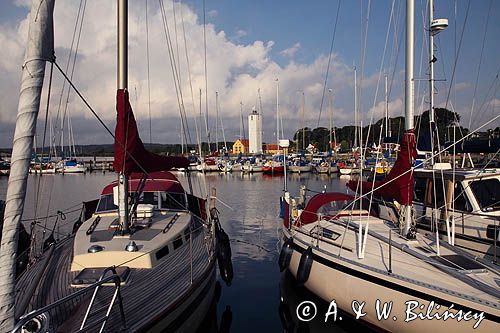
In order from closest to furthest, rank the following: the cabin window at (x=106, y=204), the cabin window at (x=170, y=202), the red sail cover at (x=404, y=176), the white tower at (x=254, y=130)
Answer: the red sail cover at (x=404, y=176) < the cabin window at (x=106, y=204) < the cabin window at (x=170, y=202) < the white tower at (x=254, y=130)

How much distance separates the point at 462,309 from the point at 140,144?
6778 millimetres

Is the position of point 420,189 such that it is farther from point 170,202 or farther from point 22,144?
point 22,144

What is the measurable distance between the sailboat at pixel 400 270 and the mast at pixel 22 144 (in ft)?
19.2

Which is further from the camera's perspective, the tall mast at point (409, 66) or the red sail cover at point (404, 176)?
the tall mast at point (409, 66)

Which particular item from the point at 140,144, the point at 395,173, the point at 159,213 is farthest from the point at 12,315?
the point at 395,173

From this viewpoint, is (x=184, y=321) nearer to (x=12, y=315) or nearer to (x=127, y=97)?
(x=12, y=315)

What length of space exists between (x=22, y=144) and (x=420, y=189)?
12.8 m

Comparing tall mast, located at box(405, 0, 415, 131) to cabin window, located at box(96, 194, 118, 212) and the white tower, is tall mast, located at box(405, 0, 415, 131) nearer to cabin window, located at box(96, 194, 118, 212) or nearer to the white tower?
cabin window, located at box(96, 194, 118, 212)

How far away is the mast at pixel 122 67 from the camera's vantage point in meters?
8.69

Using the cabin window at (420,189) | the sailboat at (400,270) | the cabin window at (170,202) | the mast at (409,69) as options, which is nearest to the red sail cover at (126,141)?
the cabin window at (170,202)

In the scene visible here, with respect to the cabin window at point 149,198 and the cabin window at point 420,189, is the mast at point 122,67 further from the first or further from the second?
the cabin window at point 420,189

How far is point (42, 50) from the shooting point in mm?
3830

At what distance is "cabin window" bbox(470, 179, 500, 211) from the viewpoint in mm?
11242

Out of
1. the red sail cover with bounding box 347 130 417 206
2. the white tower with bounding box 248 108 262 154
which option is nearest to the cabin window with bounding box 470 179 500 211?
the red sail cover with bounding box 347 130 417 206
